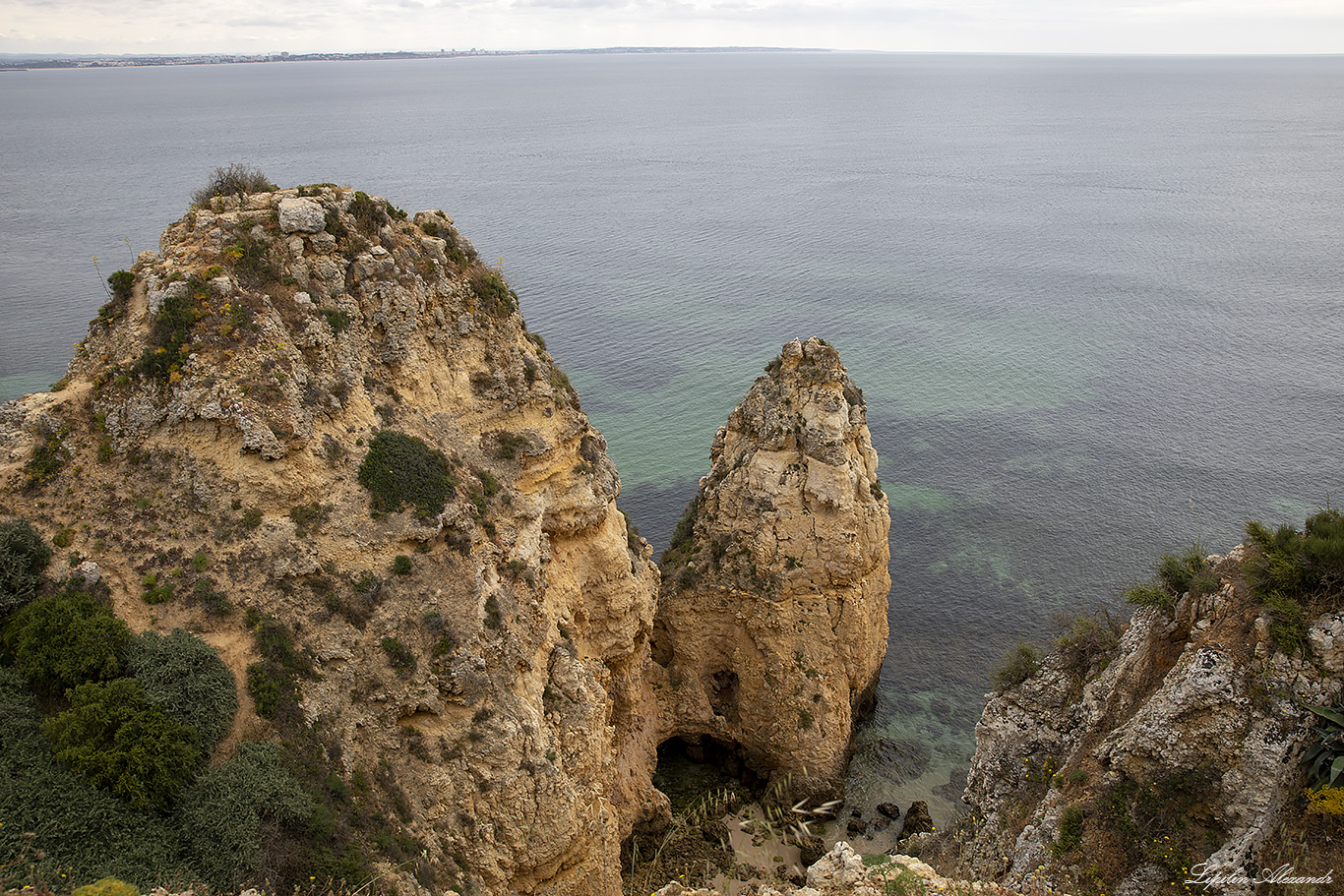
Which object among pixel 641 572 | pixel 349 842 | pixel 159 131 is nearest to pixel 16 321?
pixel 641 572

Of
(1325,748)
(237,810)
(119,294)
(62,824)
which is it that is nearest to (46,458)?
(119,294)

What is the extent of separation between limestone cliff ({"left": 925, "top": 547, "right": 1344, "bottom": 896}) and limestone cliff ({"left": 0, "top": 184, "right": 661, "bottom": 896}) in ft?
36.5

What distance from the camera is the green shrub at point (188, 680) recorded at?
1789 cm

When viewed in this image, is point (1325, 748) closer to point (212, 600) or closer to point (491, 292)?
point (212, 600)

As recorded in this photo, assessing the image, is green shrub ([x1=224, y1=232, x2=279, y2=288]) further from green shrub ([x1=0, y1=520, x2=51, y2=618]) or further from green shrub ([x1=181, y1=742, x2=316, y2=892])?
green shrub ([x1=181, y1=742, x2=316, y2=892])

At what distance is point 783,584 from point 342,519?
54.4 feet

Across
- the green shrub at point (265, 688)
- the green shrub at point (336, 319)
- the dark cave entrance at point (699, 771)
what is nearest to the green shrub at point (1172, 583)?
the dark cave entrance at point (699, 771)

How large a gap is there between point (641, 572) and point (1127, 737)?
16325 mm

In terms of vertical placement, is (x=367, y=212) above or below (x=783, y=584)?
above

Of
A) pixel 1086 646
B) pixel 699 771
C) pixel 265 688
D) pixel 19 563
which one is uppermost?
pixel 19 563

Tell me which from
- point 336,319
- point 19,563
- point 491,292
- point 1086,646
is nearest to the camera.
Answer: point 19,563

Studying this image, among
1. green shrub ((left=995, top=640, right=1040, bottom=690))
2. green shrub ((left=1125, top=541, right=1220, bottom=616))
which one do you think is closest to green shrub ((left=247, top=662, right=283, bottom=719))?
green shrub ((left=995, top=640, right=1040, bottom=690))

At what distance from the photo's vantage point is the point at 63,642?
17.9 meters

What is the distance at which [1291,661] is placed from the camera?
1670cm
